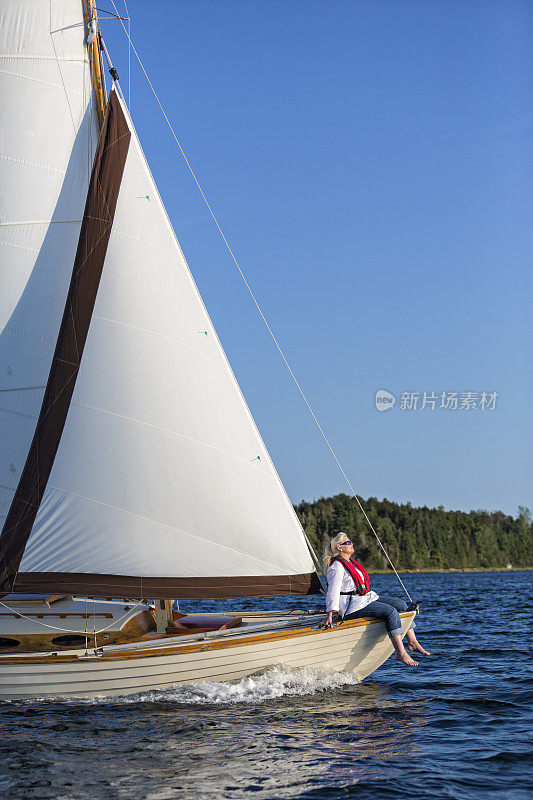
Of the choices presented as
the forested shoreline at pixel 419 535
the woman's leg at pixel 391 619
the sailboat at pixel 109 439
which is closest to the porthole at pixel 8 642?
Result: the sailboat at pixel 109 439

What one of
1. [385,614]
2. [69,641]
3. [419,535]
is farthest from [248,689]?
[419,535]

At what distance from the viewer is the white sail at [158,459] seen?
480 inches

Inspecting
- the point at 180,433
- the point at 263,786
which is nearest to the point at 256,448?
the point at 180,433

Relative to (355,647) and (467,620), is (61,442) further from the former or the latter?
(467,620)

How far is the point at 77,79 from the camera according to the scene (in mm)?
14031

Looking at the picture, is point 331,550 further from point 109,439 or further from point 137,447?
point 109,439

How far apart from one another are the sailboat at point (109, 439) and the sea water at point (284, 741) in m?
0.48

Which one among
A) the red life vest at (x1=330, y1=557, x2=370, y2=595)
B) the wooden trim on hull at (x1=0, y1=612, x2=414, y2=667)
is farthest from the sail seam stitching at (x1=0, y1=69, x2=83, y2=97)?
the wooden trim on hull at (x1=0, y1=612, x2=414, y2=667)

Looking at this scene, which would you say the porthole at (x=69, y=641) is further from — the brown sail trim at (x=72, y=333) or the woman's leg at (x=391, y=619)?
the woman's leg at (x=391, y=619)

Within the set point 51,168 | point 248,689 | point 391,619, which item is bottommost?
point 248,689

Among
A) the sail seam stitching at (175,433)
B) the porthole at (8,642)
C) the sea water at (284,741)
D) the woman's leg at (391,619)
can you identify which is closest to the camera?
the sea water at (284,741)

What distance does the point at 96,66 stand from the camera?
14.1 m

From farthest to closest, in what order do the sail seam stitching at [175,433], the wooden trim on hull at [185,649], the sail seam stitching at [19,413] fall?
the sail seam stitching at [19,413] < the sail seam stitching at [175,433] < the wooden trim on hull at [185,649]

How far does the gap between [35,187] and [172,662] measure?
846cm
